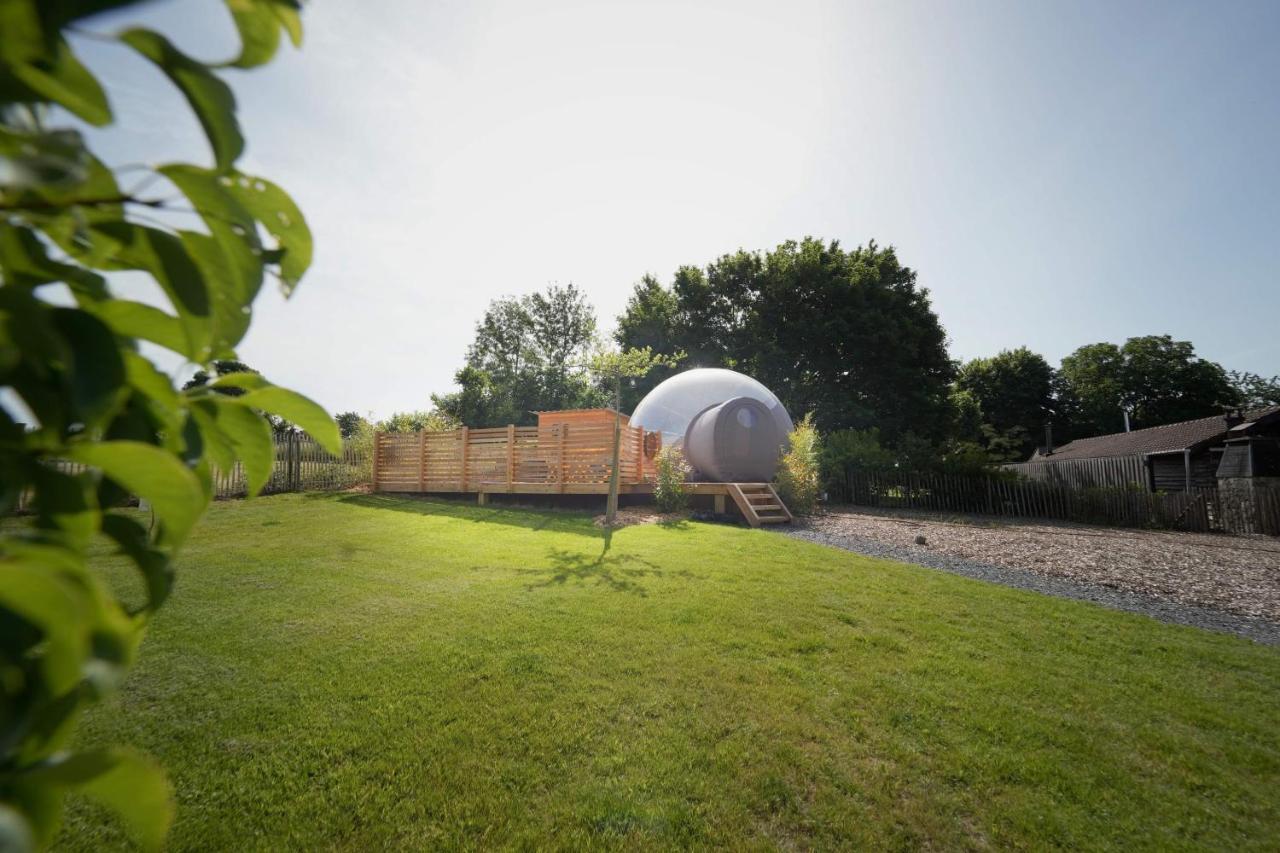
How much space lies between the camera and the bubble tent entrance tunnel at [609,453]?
504 inches

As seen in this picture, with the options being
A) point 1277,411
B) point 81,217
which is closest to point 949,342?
point 1277,411

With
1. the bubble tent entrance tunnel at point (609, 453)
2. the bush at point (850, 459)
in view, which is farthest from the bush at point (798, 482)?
the bush at point (850, 459)

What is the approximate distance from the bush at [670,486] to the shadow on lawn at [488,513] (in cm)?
187

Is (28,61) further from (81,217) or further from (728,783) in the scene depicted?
(728,783)

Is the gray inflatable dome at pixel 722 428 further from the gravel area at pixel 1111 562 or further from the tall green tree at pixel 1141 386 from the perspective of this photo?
the tall green tree at pixel 1141 386

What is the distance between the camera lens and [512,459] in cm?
1352

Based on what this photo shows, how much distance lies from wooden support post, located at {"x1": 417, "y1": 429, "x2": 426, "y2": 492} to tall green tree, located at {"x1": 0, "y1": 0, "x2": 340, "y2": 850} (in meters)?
15.3

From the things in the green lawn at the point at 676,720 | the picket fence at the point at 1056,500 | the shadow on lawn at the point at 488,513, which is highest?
the picket fence at the point at 1056,500

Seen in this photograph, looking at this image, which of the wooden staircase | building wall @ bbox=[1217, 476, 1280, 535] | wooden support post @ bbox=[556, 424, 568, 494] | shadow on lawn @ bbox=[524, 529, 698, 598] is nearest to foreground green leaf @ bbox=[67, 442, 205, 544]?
shadow on lawn @ bbox=[524, 529, 698, 598]

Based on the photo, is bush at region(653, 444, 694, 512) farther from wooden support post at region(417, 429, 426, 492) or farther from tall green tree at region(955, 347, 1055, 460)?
tall green tree at region(955, 347, 1055, 460)

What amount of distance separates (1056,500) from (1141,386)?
49.3 meters

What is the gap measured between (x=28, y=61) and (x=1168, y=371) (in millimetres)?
69507

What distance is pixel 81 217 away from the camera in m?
0.40

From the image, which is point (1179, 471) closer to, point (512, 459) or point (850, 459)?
point (850, 459)
